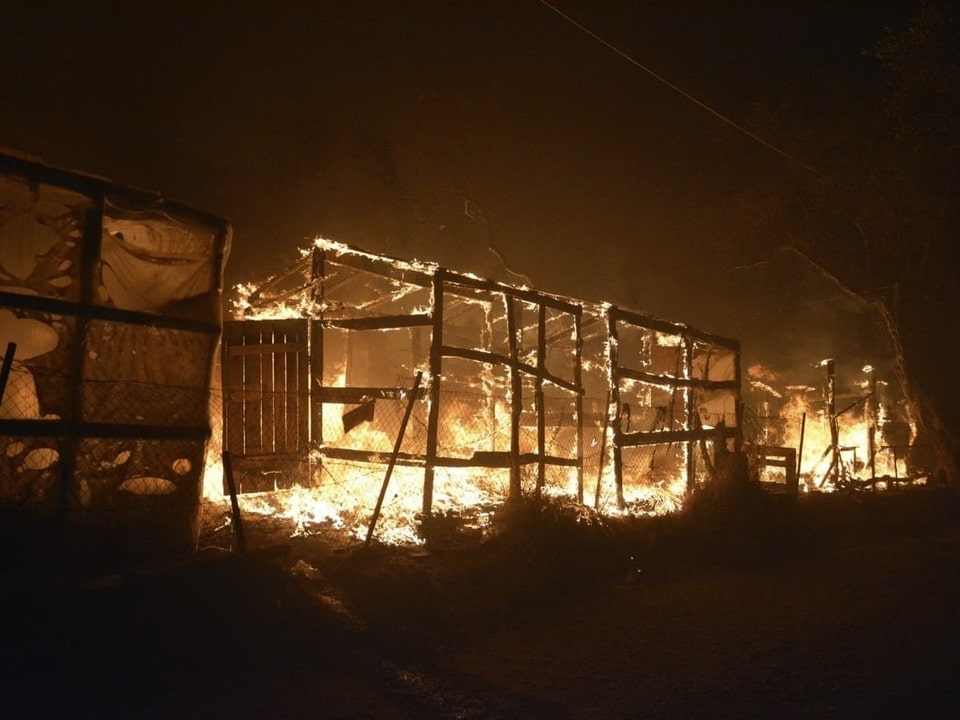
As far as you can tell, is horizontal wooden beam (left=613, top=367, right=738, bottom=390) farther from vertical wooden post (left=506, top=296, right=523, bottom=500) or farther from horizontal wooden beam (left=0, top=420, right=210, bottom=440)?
horizontal wooden beam (left=0, top=420, right=210, bottom=440)

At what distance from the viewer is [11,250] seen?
5227 millimetres

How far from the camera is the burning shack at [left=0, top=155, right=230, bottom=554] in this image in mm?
5203

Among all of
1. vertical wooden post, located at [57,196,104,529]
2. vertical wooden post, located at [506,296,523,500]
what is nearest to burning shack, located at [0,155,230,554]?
vertical wooden post, located at [57,196,104,529]

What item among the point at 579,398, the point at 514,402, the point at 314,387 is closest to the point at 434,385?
the point at 514,402

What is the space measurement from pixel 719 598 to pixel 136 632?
19.0 ft

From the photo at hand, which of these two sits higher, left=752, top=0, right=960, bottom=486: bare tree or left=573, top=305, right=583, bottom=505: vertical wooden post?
left=752, top=0, right=960, bottom=486: bare tree

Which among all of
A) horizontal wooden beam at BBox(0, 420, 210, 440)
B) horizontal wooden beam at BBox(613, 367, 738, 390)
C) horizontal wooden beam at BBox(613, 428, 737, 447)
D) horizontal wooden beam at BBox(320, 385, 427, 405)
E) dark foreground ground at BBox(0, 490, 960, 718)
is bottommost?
dark foreground ground at BBox(0, 490, 960, 718)

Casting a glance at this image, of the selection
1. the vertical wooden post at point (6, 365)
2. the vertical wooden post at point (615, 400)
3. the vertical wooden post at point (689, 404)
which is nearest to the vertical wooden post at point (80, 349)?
the vertical wooden post at point (6, 365)

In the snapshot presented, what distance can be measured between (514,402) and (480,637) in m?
4.18

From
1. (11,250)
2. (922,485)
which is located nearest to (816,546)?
(922,485)

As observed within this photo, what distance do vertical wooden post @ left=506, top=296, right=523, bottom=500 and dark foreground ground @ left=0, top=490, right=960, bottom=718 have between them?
4.09ft

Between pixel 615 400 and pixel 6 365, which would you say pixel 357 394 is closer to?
pixel 6 365

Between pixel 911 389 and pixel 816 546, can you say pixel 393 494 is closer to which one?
pixel 816 546

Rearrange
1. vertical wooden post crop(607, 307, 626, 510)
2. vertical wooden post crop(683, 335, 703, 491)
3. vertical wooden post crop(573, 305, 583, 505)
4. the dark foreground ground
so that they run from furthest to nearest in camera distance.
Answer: vertical wooden post crop(683, 335, 703, 491)
vertical wooden post crop(607, 307, 626, 510)
vertical wooden post crop(573, 305, 583, 505)
the dark foreground ground
